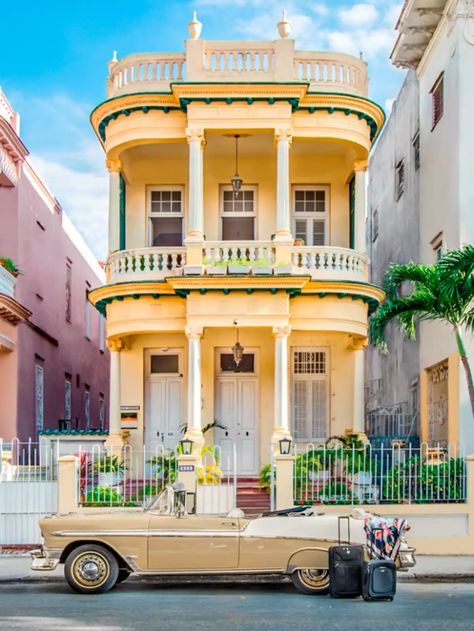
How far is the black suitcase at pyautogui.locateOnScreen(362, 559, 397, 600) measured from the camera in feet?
39.0

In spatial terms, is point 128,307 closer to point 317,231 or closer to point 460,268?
point 317,231

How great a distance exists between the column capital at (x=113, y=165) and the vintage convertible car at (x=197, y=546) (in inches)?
410

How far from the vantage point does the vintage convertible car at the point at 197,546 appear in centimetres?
1262

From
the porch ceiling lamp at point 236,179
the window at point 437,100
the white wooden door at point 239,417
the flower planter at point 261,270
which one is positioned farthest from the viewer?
the white wooden door at point 239,417

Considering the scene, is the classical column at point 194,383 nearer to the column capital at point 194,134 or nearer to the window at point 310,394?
the window at point 310,394

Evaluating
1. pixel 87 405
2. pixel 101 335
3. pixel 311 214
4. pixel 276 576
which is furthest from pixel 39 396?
pixel 276 576

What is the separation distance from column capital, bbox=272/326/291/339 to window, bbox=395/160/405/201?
23.5ft

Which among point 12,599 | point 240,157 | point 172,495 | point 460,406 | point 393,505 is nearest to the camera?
point 12,599

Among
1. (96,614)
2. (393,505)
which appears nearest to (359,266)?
(393,505)

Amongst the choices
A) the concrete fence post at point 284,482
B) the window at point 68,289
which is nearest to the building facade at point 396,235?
the concrete fence post at point 284,482

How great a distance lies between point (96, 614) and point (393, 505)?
714 centimetres

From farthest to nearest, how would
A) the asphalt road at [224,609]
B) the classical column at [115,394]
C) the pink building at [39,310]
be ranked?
the pink building at [39,310] < the classical column at [115,394] < the asphalt road at [224,609]

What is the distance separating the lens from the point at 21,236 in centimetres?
2359

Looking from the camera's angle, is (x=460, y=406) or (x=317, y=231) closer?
(x=460, y=406)
